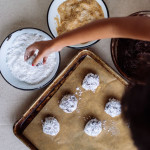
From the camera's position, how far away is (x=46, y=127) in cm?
83

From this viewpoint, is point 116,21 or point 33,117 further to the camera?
point 33,117

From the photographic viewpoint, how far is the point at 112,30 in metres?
0.63

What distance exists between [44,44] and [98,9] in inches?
12.1

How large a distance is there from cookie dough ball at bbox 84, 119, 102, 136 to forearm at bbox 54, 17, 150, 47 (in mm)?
354

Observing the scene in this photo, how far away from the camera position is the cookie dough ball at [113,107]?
85cm

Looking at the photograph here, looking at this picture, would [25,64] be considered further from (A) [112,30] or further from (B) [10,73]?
(A) [112,30]

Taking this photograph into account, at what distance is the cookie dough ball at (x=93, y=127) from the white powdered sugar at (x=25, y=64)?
9.9 inches

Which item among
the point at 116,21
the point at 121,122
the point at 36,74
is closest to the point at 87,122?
the point at 121,122

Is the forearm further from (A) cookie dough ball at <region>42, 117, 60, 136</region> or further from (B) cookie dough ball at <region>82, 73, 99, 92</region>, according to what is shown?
(A) cookie dough ball at <region>42, 117, 60, 136</region>

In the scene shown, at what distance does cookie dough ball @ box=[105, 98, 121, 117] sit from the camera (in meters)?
0.85

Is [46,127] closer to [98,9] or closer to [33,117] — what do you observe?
[33,117]

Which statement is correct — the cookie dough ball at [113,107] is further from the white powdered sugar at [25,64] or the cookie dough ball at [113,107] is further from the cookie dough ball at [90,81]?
the white powdered sugar at [25,64]

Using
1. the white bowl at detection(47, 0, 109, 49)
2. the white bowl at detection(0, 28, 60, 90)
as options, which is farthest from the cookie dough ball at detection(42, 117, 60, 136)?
the white bowl at detection(47, 0, 109, 49)

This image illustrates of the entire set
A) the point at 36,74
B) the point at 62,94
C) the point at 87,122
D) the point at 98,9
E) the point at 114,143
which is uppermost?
the point at 98,9
